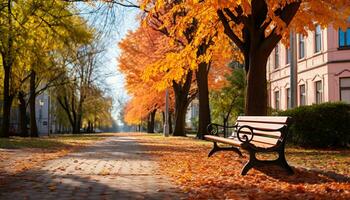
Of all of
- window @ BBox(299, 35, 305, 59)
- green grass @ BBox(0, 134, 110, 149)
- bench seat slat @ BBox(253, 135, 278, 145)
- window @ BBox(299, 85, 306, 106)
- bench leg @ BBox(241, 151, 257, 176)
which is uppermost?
window @ BBox(299, 35, 305, 59)

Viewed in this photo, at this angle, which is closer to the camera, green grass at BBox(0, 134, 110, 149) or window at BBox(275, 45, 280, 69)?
green grass at BBox(0, 134, 110, 149)

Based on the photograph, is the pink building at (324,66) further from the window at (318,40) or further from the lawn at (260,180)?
the lawn at (260,180)

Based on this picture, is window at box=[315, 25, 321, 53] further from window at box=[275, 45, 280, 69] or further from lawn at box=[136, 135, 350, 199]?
lawn at box=[136, 135, 350, 199]

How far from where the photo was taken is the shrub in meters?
17.4

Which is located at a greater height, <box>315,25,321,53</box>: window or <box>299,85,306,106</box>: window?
<box>315,25,321,53</box>: window

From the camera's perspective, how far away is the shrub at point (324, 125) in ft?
57.0

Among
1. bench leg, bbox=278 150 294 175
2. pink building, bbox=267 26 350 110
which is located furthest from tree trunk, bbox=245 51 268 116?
pink building, bbox=267 26 350 110

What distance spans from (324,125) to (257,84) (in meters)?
3.86

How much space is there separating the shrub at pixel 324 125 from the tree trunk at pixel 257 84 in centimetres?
288

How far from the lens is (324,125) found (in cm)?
1741

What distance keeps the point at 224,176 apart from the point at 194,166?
2.08 meters

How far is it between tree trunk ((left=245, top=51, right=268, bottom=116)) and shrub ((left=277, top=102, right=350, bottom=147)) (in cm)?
288

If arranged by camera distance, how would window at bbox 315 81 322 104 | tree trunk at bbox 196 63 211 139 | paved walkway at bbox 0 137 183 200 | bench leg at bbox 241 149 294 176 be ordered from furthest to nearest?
1. window at bbox 315 81 322 104
2. tree trunk at bbox 196 63 211 139
3. bench leg at bbox 241 149 294 176
4. paved walkway at bbox 0 137 183 200

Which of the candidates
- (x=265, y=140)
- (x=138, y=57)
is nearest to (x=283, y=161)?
(x=265, y=140)
